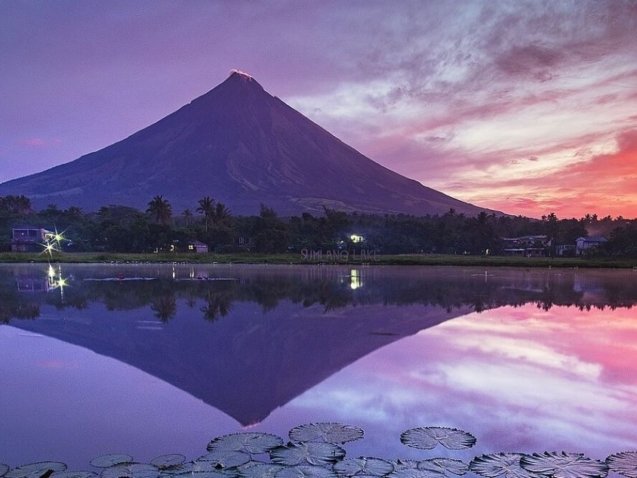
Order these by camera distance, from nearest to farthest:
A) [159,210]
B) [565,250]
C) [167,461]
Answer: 1. [167,461]
2. [159,210]
3. [565,250]

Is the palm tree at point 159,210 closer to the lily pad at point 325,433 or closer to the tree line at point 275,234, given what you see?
the tree line at point 275,234

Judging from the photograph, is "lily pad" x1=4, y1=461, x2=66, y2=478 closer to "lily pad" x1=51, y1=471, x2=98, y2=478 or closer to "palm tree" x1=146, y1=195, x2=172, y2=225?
"lily pad" x1=51, y1=471, x2=98, y2=478

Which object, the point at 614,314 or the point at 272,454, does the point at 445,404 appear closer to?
the point at 272,454

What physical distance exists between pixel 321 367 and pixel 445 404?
283 cm

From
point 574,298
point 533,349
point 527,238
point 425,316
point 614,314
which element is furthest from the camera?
point 527,238

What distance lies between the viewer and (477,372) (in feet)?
32.6

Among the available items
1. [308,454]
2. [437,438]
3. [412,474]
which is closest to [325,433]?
[308,454]

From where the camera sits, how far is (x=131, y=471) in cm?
527

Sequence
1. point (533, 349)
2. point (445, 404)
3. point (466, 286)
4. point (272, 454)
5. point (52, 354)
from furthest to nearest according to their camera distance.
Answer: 1. point (466, 286)
2. point (533, 349)
3. point (52, 354)
4. point (445, 404)
5. point (272, 454)

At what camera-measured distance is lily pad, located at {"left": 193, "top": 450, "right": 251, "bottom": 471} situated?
5.47 metres

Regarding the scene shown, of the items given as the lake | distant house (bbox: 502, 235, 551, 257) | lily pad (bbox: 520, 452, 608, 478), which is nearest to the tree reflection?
the lake

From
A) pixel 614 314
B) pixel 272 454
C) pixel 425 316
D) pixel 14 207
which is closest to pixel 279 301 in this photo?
pixel 425 316

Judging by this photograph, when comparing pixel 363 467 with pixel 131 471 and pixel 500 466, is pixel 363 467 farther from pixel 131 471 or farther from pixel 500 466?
pixel 131 471

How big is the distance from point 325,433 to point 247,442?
0.96 meters
